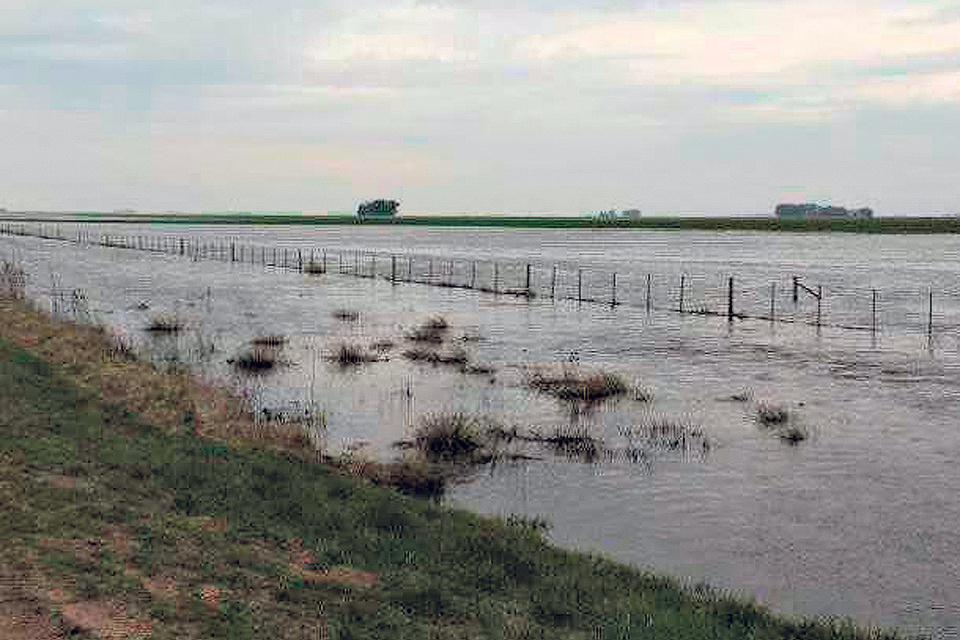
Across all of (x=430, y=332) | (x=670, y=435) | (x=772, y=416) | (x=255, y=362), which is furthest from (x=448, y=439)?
(x=430, y=332)

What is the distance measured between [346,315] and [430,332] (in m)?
10.1

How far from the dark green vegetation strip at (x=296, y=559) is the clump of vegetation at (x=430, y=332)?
25.8 metres

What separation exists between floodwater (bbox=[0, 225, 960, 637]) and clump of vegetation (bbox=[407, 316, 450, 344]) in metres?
0.80

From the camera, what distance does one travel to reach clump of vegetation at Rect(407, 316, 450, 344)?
1731 inches

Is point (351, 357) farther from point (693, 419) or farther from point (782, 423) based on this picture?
point (782, 423)

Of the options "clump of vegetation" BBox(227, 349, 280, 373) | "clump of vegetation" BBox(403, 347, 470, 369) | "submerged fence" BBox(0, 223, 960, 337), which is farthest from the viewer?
"submerged fence" BBox(0, 223, 960, 337)

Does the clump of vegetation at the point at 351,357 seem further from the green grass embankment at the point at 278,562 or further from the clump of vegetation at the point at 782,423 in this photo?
the green grass embankment at the point at 278,562

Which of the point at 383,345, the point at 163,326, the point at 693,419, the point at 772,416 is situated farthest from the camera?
the point at 163,326

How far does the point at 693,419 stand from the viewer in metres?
28.0

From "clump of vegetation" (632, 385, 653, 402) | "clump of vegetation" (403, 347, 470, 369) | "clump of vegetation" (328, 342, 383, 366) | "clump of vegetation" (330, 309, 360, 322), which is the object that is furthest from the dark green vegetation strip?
"clump of vegetation" (330, 309, 360, 322)

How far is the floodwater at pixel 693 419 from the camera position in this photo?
54.1 feet

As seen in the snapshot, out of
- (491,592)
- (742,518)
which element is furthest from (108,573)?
(742,518)

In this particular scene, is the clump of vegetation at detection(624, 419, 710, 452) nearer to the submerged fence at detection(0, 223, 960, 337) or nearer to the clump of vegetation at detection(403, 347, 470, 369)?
Result: the clump of vegetation at detection(403, 347, 470, 369)

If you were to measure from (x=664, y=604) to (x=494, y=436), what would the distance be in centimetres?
1214
